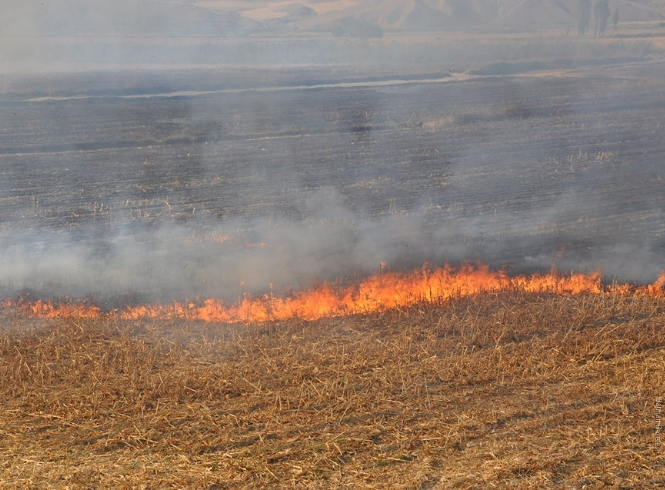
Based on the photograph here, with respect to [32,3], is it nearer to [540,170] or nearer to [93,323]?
[540,170]

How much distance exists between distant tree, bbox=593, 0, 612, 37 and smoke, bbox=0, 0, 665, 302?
18.1 meters

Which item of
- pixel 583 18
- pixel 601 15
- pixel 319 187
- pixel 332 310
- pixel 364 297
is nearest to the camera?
pixel 332 310

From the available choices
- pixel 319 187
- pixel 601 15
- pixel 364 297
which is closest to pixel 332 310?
pixel 364 297

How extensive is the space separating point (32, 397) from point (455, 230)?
9549mm

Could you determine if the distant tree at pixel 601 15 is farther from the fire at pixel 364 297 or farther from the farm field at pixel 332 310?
the fire at pixel 364 297

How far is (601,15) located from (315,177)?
193 ft

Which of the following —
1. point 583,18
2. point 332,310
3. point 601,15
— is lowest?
point 332,310

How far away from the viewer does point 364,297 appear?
1239 cm

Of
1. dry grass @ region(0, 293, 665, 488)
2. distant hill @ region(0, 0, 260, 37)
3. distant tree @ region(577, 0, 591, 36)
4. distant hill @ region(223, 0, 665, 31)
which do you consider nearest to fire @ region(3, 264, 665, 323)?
dry grass @ region(0, 293, 665, 488)

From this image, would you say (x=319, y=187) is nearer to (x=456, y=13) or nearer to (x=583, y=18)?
(x=456, y=13)

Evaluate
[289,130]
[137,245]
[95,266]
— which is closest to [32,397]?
[95,266]

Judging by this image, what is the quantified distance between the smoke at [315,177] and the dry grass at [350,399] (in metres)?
2.39

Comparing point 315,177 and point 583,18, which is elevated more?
point 583,18

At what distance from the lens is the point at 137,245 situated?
14922 millimetres
